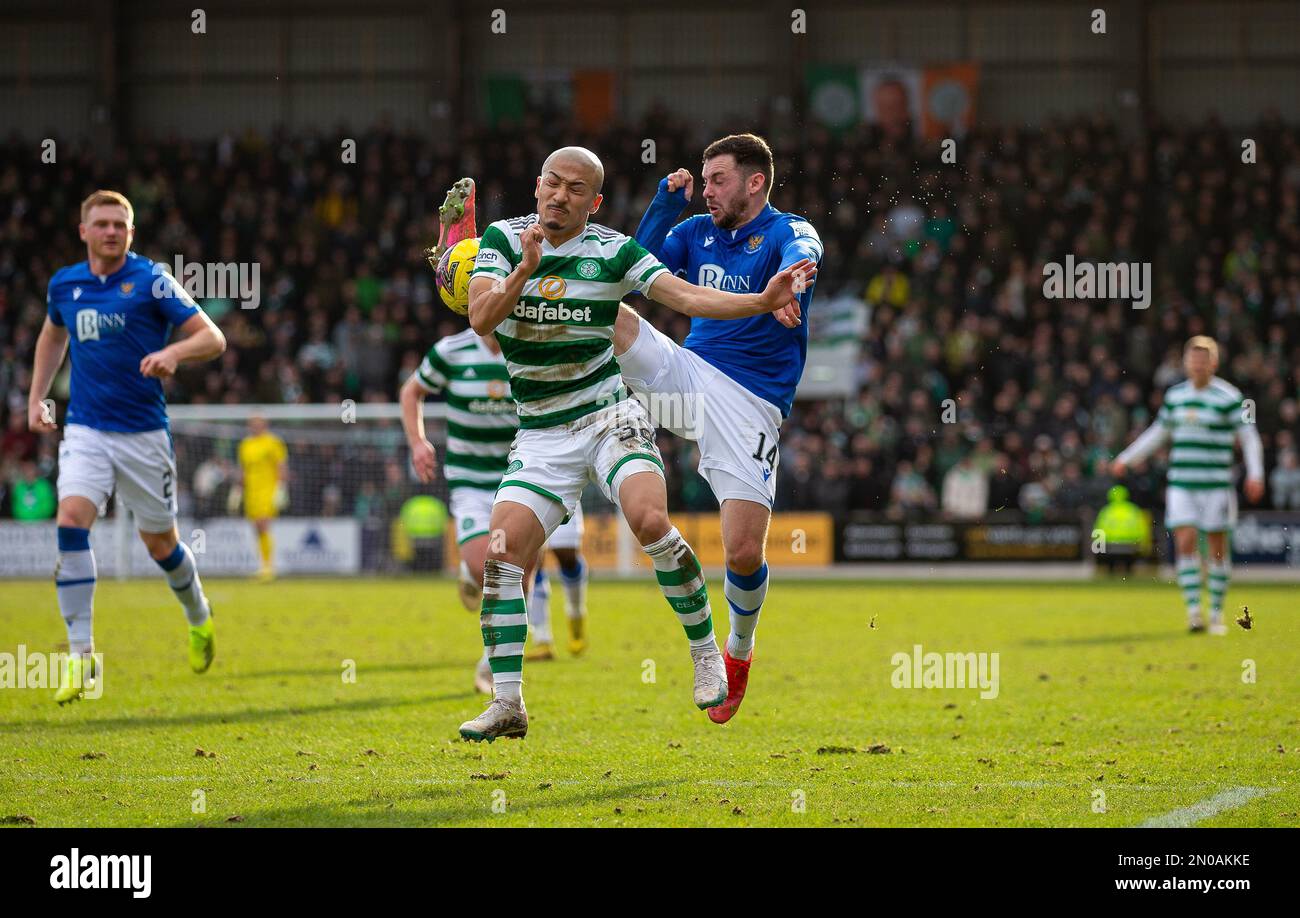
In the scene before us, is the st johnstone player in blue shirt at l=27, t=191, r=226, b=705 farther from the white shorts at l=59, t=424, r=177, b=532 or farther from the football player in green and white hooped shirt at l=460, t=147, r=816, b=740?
the football player in green and white hooped shirt at l=460, t=147, r=816, b=740

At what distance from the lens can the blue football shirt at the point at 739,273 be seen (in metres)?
7.46

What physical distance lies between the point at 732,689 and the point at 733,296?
202 centimetres

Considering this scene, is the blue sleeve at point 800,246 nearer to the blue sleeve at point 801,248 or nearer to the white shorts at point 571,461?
the blue sleeve at point 801,248

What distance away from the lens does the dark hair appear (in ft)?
24.4

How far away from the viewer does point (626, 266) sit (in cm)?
646

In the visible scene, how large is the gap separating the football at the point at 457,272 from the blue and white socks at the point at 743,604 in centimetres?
179

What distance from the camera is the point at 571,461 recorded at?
6633 millimetres

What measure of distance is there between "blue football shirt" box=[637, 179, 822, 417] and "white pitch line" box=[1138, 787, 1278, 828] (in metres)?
2.77
